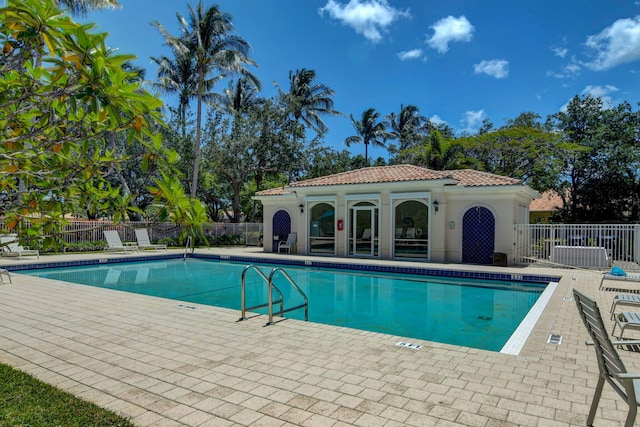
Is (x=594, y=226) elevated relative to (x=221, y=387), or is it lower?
elevated

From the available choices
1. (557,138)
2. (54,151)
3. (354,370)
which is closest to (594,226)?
(557,138)

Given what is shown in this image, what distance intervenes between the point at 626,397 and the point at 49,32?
4.21 m

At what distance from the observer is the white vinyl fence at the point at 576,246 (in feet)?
50.5

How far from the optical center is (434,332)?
8.21 m

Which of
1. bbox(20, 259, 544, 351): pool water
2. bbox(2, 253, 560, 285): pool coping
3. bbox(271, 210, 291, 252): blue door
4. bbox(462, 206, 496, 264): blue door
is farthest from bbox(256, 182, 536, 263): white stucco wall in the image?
bbox(20, 259, 544, 351): pool water

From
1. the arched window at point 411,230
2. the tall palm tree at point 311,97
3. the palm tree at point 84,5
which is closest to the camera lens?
the arched window at point 411,230

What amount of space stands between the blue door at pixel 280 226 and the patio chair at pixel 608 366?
19366mm

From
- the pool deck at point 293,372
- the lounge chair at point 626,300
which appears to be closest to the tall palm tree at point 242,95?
the pool deck at point 293,372

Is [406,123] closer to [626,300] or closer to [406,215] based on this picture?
[406,215]

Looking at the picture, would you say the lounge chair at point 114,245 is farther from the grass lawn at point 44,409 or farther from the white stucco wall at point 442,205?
the grass lawn at point 44,409

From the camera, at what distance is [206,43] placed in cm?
2722

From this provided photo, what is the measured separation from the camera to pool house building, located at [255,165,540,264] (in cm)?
1700

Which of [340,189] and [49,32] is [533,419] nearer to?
[49,32]

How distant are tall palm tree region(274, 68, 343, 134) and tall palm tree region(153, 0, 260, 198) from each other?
10164mm
